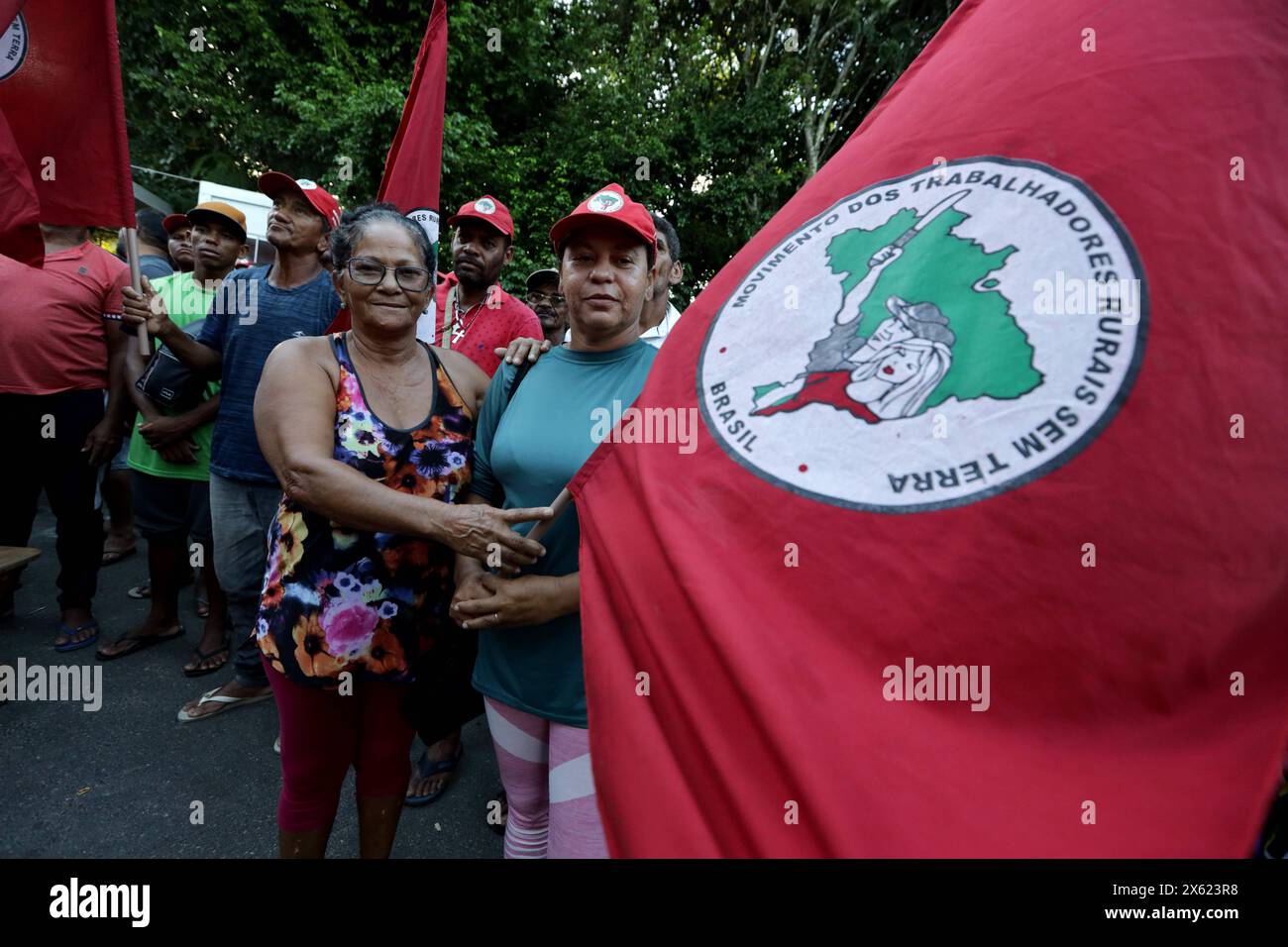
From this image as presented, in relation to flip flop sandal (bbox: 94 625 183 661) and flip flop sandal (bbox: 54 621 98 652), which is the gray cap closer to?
flip flop sandal (bbox: 94 625 183 661)

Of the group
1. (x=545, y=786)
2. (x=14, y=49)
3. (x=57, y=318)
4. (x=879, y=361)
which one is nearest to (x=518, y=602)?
(x=545, y=786)

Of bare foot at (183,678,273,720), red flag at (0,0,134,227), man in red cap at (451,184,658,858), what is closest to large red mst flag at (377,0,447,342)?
red flag at (0,0,134,227)

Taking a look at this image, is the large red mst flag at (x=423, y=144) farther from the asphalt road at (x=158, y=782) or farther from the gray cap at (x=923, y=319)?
the gray cap at (x=923, y=319)

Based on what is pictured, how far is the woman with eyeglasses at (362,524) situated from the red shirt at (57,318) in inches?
91.6

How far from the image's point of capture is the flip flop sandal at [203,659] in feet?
11.0

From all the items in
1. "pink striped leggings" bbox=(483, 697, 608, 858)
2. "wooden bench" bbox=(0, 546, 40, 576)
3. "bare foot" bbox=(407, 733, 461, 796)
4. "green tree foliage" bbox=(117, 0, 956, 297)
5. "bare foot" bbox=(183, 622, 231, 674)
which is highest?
"green tree foliage" bbox=(117, 0, 956, 297)

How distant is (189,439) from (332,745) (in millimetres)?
2232

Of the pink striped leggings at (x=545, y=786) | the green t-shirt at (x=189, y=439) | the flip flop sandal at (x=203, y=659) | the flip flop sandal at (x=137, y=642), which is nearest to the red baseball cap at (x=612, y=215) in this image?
the pink striped leggings at (x=545, y=786)

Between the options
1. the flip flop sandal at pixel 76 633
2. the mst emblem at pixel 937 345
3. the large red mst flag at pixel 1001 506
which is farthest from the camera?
the flip flop sandal at pixel 76 633

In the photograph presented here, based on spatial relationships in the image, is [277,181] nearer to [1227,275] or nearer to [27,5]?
[27,5]

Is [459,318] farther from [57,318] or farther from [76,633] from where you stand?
[76,633]

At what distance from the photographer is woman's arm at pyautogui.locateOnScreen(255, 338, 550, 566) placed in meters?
1.48

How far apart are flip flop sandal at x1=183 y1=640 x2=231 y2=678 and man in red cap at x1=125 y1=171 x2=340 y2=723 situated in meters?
0.69

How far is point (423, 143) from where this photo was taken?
286cm
